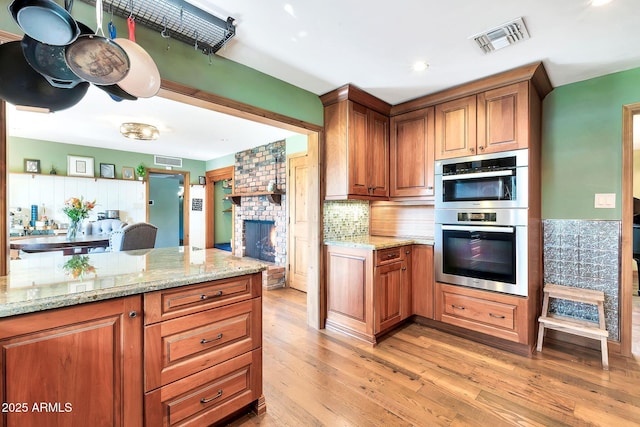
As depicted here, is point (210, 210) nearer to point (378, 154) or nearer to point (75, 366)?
point (378, 154)

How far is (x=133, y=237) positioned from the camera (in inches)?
139

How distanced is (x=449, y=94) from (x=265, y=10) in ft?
6.29

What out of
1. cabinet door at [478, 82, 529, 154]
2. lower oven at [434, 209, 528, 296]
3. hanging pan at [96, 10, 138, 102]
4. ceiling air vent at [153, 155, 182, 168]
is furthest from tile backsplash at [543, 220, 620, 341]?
ceiling air vent at [153, 155, 182, 168]

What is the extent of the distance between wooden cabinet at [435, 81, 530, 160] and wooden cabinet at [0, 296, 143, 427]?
2820 millimetres

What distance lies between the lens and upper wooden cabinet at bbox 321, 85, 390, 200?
110 inches

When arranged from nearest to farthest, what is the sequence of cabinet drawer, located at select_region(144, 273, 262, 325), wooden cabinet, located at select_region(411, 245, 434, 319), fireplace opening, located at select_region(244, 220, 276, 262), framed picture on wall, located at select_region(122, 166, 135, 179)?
cabinet drawer, located at select_region(144, 273, 262, 325), wooden cabinet, located at select_region(411, 245, 434, 319), fireplace opening, located at select_region(244, 220, 276, 262), framed picture on wall, located at select_region(122, 166, 135, 179)

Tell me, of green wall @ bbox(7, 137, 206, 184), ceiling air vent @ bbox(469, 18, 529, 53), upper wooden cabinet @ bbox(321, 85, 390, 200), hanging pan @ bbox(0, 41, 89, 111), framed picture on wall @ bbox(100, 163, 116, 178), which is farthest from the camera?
framed picture on wall @ bbox(100, 163, 116, 178)

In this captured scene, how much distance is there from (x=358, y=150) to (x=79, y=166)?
5.57 m

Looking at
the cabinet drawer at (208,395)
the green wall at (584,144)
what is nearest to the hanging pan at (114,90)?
the cabinet drawer at (208,395)

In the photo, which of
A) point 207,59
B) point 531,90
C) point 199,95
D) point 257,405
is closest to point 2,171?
point 199,95

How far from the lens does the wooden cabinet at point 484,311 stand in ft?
7.80

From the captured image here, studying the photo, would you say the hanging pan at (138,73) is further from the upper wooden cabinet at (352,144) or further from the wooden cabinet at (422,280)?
the wooden cabinet at (422,280)

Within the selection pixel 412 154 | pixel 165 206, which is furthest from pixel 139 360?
pixel 165 206

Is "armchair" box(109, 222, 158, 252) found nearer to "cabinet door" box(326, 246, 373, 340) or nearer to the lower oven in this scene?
"cabinet door" box(326, 246, 373, 340)
